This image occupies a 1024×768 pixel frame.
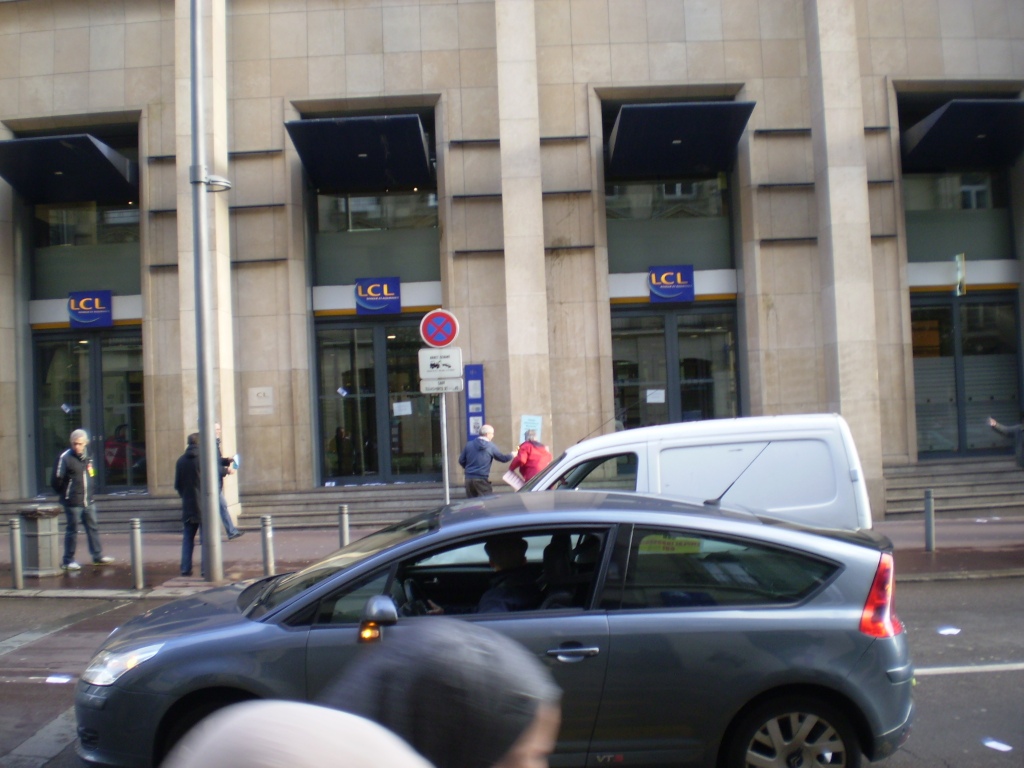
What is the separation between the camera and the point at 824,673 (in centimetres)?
414

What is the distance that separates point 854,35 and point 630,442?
40.1ft

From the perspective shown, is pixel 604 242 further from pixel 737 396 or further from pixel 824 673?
pixel 824 673

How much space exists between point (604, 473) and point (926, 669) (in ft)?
9.71

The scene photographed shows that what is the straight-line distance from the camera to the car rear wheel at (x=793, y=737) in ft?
13.7

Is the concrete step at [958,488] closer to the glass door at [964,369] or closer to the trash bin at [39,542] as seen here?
the glass door at [964,369]

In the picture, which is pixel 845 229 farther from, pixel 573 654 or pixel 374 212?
pixel 573 654

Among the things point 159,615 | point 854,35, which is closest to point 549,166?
point 854,35

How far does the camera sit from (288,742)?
1054 millimetres

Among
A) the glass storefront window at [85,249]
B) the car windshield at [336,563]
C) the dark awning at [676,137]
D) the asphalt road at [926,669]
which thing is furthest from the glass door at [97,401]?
the car windshield at [336,563]

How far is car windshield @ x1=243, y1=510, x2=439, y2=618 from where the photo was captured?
14.9 ft

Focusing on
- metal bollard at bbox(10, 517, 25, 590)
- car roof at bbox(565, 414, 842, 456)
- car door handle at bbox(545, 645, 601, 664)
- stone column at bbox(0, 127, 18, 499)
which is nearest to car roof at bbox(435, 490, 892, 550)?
car door handle at bbox(545, 645, 601, 664)

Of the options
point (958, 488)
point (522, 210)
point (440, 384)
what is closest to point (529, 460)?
point (440, 384)

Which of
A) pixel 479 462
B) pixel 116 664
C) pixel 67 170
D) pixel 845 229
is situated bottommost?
pixel 116 664

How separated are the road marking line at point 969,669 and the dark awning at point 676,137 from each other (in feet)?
39.0
